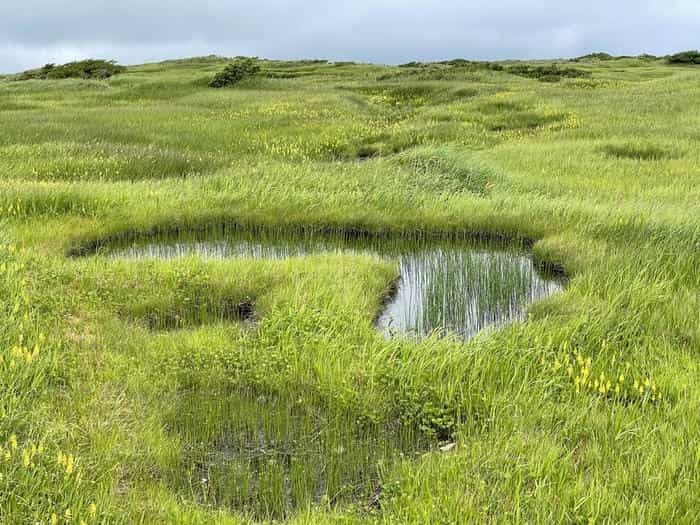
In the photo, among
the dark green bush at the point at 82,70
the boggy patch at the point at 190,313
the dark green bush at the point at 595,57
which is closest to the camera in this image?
the boggy patch at the point at 190,313

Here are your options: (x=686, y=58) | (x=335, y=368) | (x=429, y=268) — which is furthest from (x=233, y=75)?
(x=686, y=58)

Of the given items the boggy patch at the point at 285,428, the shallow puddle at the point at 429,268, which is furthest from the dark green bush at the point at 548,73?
the boggy patch at the point at 285,428

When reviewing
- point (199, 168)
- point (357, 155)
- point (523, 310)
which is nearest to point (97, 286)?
point (523, 310)

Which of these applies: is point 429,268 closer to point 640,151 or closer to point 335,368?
point 335,368

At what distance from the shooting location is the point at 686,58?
200 ft

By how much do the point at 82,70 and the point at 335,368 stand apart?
187 feet

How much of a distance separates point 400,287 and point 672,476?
5401 mm

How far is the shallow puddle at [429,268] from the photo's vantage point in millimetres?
8398

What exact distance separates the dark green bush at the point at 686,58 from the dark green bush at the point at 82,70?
2046 inches

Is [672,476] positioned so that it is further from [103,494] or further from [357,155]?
[357,155]

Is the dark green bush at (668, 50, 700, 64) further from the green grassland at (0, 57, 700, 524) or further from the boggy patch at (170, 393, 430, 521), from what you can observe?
the boggy patch at (170, 393, 430, 521)

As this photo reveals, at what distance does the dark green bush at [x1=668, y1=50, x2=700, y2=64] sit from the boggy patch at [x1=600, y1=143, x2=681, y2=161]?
49.9 m

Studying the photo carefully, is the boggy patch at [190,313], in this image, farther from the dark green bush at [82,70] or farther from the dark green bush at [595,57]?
the dark green bush at [595,57]

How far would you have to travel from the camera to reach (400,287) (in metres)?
9.65
